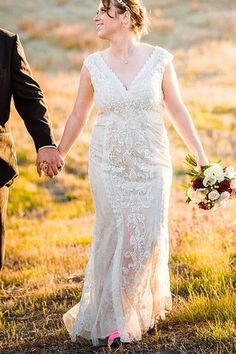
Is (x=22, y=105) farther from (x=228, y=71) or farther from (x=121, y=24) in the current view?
(x=228, y=71)

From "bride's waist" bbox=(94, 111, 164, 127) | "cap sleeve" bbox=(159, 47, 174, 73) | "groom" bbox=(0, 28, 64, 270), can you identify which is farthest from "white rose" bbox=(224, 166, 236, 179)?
"groom" bbox=(0, 28, 64, 270)

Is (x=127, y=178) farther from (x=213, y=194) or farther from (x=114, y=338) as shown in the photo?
(x=114, y=338)

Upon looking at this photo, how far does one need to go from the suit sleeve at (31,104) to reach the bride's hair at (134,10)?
0.71 meters

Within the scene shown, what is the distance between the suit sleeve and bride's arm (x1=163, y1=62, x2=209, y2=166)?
0.88m

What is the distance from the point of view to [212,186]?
540 centimetres

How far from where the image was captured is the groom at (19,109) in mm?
5516

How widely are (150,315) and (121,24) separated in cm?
193

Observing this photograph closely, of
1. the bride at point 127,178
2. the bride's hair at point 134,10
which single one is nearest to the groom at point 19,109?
the bride at point 127,178

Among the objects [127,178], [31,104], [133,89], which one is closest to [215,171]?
[127,178]

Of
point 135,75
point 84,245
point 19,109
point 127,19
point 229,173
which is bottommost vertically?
point 84,245

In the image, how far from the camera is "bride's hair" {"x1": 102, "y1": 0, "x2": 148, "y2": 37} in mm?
5391

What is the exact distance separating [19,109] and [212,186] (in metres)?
1.46

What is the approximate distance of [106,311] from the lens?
5.36 metres

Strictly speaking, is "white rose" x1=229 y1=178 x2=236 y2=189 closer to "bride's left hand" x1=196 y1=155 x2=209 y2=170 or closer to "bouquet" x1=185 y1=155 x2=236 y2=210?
"bouquet" x1=185 y1=155 x2=236 y2=210
